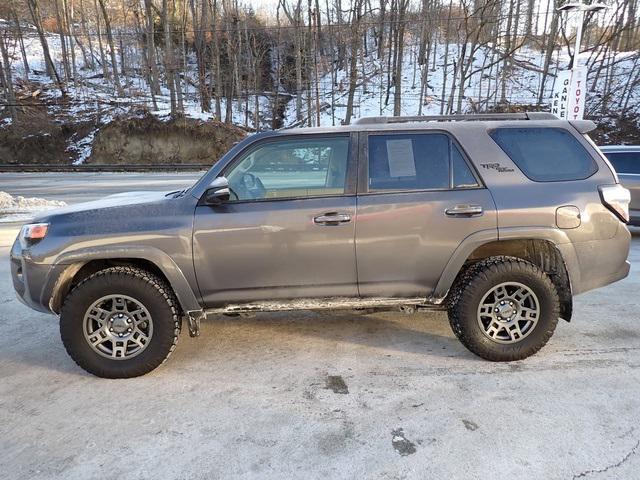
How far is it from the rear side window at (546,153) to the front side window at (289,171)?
1.29m

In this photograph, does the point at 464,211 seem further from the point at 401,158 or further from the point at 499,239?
the point at 401,158

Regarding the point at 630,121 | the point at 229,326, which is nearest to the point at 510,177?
the point at 229,326

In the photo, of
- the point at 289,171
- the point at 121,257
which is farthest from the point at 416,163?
the point at 121,257

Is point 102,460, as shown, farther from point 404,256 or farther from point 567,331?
point 567,331

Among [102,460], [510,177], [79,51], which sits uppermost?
[79,51]

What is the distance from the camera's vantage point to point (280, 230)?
3.50 meters

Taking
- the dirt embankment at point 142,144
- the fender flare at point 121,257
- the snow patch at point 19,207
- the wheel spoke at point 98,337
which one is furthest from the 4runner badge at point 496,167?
the dirt embankment at point 142,144

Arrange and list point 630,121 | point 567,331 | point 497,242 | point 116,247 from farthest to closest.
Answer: point 630,121
point 567,331
point 497,242
point 116,247

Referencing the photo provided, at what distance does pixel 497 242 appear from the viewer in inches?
147

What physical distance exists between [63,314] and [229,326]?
5.00ft

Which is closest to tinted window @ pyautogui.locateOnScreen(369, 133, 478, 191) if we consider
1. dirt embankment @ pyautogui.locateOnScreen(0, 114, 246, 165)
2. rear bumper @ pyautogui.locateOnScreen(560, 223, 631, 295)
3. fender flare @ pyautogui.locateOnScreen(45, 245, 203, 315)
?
rear bumper @ pyautogui.locateOnScreen(560, 223, 631, 295)

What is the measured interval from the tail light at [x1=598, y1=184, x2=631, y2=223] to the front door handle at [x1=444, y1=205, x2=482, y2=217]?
101 centimetres

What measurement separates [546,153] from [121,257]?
3414 mm

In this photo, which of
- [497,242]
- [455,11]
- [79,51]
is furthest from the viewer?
[79,51]
